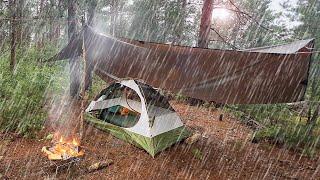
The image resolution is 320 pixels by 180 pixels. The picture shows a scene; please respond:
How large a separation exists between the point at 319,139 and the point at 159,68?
5.38 metres

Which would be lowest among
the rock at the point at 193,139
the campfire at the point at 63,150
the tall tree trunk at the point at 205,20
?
the rock at the point at 193,139

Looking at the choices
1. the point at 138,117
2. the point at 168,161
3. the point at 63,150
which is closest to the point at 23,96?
the point at 138,117

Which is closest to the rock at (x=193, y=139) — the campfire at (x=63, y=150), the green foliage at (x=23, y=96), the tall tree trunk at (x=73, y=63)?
the campfire at (x=63, y=150)

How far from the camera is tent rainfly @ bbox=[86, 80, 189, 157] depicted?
268 inches

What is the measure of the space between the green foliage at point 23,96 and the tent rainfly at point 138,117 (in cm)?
153

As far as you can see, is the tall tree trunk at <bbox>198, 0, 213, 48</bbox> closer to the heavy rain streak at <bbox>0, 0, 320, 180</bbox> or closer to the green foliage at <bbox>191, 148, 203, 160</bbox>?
the heavy rain streak at <bbox>0, 0, 320, 180</bbox>

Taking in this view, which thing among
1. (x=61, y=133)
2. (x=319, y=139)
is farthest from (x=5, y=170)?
(x=319, y=139)

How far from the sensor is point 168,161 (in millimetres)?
6441

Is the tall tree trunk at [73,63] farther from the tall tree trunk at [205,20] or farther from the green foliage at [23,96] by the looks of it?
the tall tree trunk at [205,20]

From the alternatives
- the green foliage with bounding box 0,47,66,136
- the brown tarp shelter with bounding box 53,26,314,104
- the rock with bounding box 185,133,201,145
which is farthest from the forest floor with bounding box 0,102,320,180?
the brown tarp shelter with bounding box 53,26,314,104

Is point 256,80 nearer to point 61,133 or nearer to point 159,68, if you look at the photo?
point 159,68

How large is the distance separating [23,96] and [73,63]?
2.39 meters

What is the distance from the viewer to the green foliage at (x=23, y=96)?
738 centimetres

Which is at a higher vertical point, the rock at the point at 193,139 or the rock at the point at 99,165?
the rock at the point at 193,139
